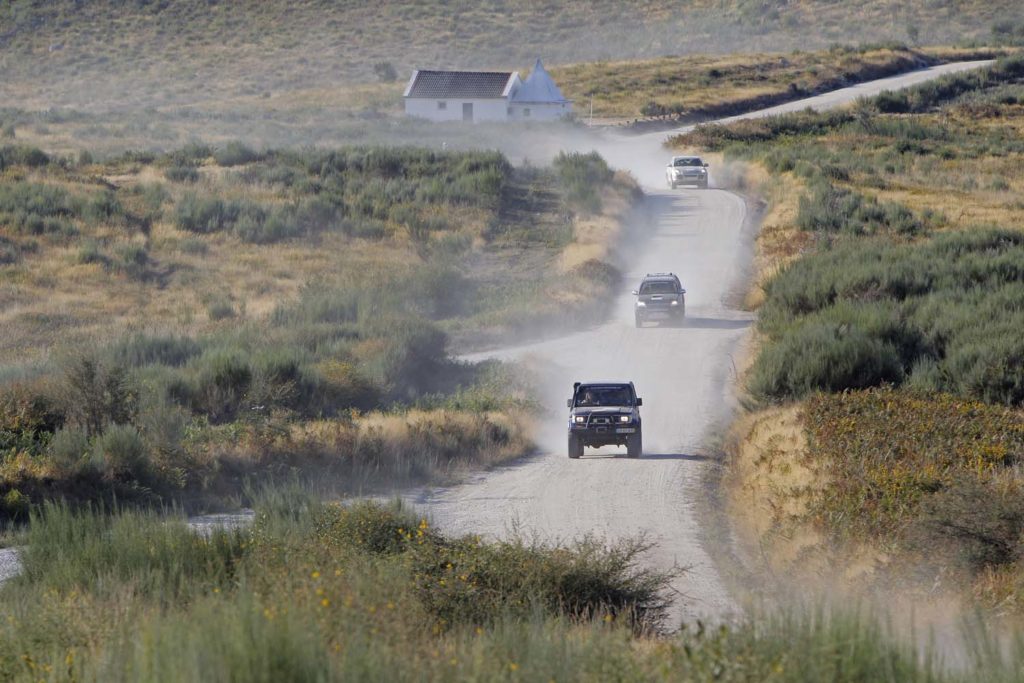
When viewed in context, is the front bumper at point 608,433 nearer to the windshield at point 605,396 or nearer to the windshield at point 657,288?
the windshield at point 605,396

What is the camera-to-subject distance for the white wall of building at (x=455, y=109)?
81250 millimetres

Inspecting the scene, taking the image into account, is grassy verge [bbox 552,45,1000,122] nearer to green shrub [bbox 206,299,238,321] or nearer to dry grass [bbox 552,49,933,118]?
dry grass [bbox 552,49,933,118]

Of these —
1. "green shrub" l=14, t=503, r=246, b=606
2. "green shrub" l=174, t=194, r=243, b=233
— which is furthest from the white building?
"green shrub" l=14, t=503, r=246, b=606

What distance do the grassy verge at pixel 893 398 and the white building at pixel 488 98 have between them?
123 feet

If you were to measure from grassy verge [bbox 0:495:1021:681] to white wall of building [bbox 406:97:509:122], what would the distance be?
71.4m

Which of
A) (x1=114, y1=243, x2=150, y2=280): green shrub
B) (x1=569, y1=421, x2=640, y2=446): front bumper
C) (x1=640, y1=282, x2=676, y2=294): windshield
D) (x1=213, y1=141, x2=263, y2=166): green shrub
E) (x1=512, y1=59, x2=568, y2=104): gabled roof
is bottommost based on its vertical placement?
(x1=569, y1=421, x2=640, y2=446): front bumper

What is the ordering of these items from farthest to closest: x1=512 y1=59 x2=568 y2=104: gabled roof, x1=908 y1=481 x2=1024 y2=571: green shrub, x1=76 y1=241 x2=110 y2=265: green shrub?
x1=512 y1=59 x2=568 y2=104: gabled roof → x1=76 y1=241 x2=110 y2=265: green shrub → x1=908 y1=481 x2=1024 y2=571: green shrub

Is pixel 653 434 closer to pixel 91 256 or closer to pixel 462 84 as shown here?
pixel 91 256

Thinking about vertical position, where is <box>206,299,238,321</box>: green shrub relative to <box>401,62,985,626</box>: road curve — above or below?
above

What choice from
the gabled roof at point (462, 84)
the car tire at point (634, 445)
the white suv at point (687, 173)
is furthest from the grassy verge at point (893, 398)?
the gabled roof at point (462, 84)

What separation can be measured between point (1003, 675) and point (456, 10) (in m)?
128

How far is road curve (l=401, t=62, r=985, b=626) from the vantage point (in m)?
15.2

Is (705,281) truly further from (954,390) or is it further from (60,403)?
(60,403)

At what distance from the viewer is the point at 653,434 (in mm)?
22562
